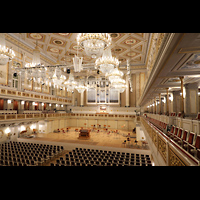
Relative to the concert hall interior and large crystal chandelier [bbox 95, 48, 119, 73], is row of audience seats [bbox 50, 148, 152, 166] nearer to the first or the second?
the concert hall interior

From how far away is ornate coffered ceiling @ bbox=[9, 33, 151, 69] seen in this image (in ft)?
44.1

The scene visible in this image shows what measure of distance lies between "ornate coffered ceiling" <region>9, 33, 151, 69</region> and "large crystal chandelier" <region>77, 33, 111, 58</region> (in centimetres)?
641

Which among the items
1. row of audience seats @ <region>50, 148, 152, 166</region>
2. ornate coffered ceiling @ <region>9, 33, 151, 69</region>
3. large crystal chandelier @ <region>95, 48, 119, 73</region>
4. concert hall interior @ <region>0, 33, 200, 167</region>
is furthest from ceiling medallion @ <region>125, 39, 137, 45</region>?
row of audience seats @ <region>50, 148, 152, 166</region>

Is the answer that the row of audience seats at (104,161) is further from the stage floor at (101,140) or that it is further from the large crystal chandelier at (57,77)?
the large crystal chandelier at (57,77)

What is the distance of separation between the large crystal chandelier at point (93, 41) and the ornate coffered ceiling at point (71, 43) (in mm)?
6412

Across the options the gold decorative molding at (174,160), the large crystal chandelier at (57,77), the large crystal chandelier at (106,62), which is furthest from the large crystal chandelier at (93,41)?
the gold decorative molding at (174,160)

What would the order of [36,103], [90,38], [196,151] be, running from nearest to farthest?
[196,151] → [90,38] → [36,103]

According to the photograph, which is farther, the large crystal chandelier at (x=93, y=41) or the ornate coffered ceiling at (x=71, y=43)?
the ornate coffered ceiling at (x=71, y=43)

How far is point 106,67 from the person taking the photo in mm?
6930

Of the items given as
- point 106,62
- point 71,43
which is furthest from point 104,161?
point 71,43

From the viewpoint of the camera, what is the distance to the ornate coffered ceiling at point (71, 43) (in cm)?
1345

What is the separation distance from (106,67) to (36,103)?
14.5 m
